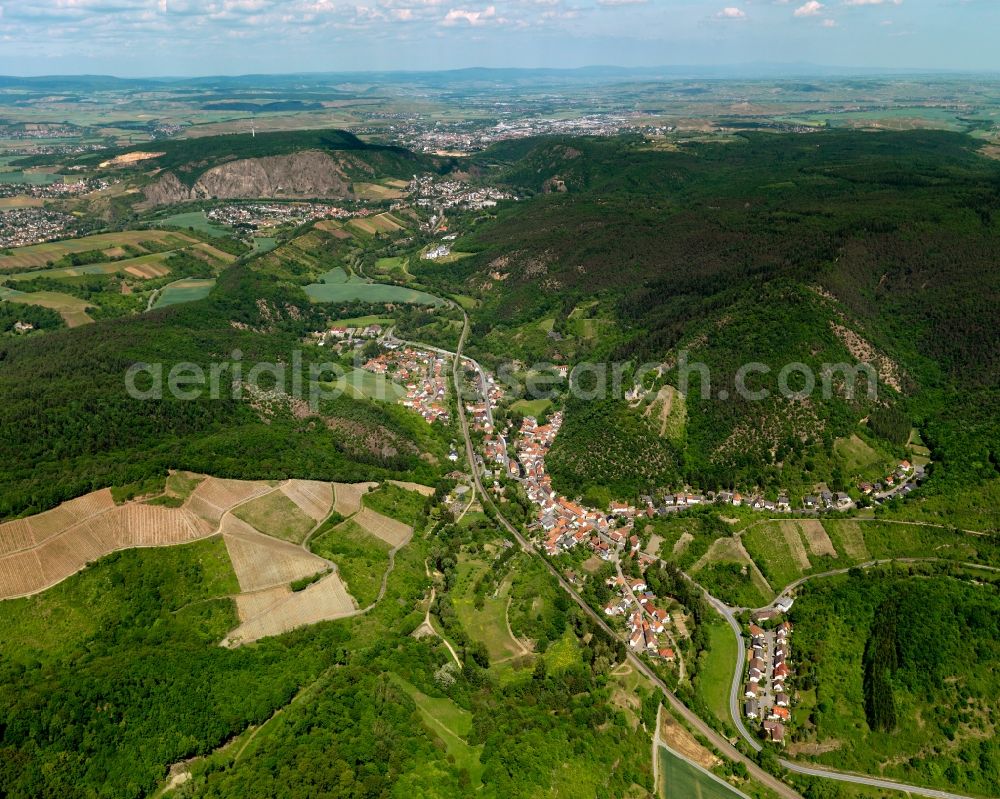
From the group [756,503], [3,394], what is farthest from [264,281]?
[756,503]

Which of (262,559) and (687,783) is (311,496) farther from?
(687,783)

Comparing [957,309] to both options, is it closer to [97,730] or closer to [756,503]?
[756,503]

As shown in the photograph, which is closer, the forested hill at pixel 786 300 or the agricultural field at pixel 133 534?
the agricultural field at pixel 133 534

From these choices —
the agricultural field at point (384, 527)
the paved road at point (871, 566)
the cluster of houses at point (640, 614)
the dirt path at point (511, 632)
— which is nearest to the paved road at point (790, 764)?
the paved road at point (871, 566)

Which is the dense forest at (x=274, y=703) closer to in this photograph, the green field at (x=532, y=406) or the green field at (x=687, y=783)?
the green field at (x=687, y=783)

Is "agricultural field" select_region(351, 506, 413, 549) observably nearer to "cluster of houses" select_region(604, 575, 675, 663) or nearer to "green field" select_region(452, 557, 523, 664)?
"green field" select_region(452, 557, 523, 664)

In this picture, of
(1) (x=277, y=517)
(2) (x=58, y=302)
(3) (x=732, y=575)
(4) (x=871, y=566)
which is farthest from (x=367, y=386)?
(2) (x=58, y=302)
